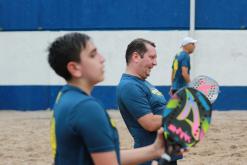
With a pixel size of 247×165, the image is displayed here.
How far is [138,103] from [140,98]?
0.15 ft

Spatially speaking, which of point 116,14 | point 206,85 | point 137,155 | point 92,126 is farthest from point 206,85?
point 116,14

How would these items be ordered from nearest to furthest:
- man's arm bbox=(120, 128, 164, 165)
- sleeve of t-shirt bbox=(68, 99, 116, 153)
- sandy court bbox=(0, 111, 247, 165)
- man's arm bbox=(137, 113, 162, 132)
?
sleeve of t-shirt bbox=(68, 99, 116, 153) < man's arm bbox=(120, 128, 164, 165) < man's arm bbox=(137, 113, 162, 132) < sandy court bbox=(0, 111, 247, 165)

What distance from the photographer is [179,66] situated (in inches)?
387

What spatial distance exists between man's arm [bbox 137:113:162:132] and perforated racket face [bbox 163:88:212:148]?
3.50 feet

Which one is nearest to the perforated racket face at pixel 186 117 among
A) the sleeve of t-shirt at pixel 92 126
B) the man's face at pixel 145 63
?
the sleeve of t-shirt at pixel 92 126

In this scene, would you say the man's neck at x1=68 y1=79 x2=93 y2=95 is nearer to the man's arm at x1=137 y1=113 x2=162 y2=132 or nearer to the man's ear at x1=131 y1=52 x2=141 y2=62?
the man's arm at x1=137 y1=113 x2=162 y2=132

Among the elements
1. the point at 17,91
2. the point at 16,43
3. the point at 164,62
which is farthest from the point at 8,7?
the point at 164,62

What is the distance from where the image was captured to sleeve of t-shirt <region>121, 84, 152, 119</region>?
388 centimetres

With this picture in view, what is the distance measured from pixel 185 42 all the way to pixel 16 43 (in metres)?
5.37

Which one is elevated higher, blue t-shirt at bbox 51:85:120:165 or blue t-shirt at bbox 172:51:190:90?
blue t-shirt at bbox 51:85:120:165

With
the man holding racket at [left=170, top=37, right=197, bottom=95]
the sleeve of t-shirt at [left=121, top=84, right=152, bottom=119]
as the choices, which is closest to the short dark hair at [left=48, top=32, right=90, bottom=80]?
the sleeve of t-shirt at [left=121, top=84, right=152, bottom=119]

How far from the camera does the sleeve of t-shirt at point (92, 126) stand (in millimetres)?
2248

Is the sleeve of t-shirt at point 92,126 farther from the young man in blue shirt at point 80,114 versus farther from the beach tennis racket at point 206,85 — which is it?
the beach tennis racket at point 206,85

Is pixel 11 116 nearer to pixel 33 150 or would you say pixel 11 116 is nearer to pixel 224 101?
pixel 33 150
